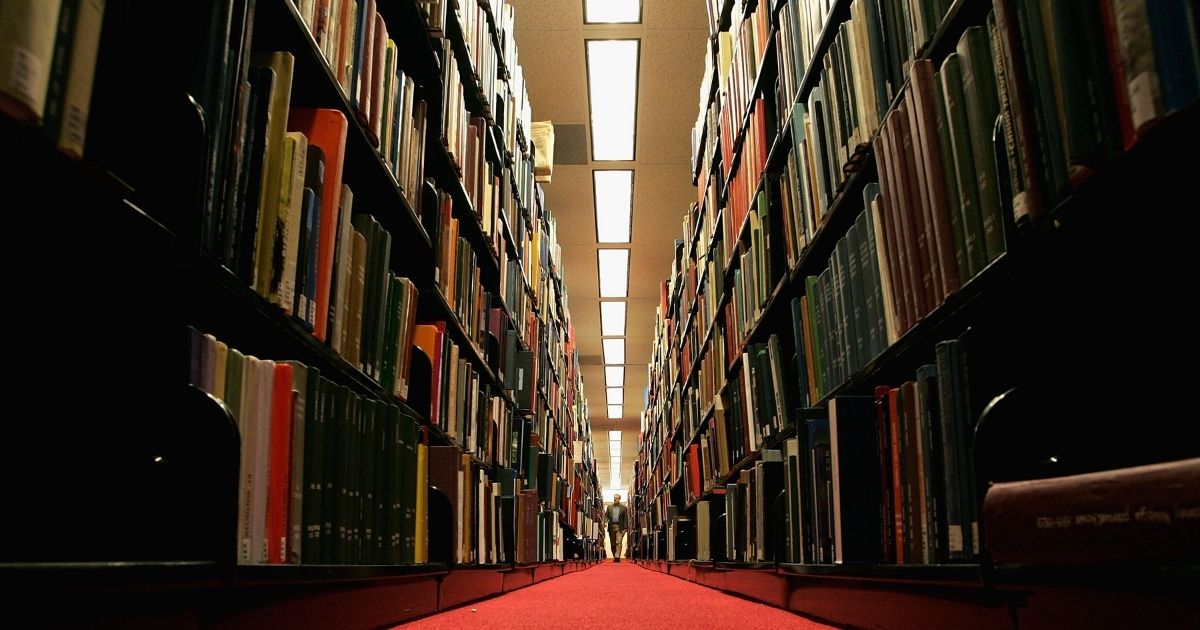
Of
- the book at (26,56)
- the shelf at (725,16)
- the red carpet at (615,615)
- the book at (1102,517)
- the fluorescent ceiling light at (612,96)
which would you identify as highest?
the fluorescent ceiling light at (612,96)

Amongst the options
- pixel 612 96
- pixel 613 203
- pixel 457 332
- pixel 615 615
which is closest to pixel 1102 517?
pixel 615 615

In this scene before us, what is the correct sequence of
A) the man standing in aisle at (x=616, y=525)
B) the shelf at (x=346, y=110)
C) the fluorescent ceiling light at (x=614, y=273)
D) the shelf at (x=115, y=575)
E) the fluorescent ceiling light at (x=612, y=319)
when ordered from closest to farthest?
the shelf at (x=115, y=575) < the shelf at (x=346, y=110) < the fluorescent ceiling light at (x=614, y=273) < the fluorescent ceiling light at (x=612, y=319) < the man standing in aisle at (x=616, y=525)

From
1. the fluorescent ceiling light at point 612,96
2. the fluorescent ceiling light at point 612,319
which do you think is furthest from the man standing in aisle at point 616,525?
the fluorescent ceiling light at point 612,96

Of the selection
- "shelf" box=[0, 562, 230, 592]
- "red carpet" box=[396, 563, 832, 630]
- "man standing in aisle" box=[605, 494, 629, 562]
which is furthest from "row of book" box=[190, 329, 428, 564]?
"man standing in aisle" box=[605, 494, 629, 562]

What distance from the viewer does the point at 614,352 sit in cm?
973

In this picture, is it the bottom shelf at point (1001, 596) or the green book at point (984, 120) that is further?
the green book at point (984, 120)

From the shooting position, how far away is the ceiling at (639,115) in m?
3.74

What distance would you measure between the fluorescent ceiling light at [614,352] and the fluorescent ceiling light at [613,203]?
315 cm

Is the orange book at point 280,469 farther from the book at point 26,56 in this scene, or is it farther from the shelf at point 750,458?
the shelf at point 750,458

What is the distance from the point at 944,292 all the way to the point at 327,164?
3.11 ft

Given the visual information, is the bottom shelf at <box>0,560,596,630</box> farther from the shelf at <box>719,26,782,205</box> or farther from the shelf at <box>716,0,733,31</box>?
the shelf at <box>716,0,733,31</box>

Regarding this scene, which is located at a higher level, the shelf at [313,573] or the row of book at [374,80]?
the row of book at [374,80]

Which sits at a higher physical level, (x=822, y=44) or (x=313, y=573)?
(x=822, y=44)

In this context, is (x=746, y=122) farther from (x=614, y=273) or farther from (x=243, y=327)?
(x=614, y=273)
